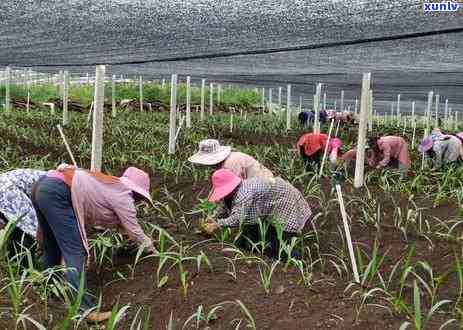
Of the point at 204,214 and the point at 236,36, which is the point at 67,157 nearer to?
the point at 236,36

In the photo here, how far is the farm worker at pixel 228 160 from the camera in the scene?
15.9 ft

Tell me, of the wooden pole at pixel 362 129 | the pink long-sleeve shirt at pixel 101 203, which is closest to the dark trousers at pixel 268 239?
the pink long-sleeve shirt at pixel 101 203

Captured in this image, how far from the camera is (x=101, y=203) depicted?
11.7 feet

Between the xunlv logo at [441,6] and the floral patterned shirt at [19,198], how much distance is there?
294 centimetres

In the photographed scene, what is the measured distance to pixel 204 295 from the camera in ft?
11.0

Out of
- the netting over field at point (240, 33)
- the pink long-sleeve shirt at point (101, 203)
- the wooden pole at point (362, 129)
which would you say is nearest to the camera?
the pink long-sleeve shirt at point (101, 203)

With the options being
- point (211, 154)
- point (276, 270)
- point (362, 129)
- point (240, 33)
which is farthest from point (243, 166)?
point (240, 33)

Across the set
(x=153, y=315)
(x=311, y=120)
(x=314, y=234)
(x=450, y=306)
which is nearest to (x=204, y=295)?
(x=153, y=315)

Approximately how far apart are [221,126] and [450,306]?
8272 mm

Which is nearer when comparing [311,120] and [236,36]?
[236,36]

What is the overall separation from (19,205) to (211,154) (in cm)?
147

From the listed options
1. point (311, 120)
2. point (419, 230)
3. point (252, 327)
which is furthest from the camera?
point (311, 120)

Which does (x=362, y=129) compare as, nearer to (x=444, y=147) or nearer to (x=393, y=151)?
(x=393, y=151)

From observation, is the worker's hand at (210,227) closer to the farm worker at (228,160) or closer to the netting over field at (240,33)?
the farm worker at (228,160)
